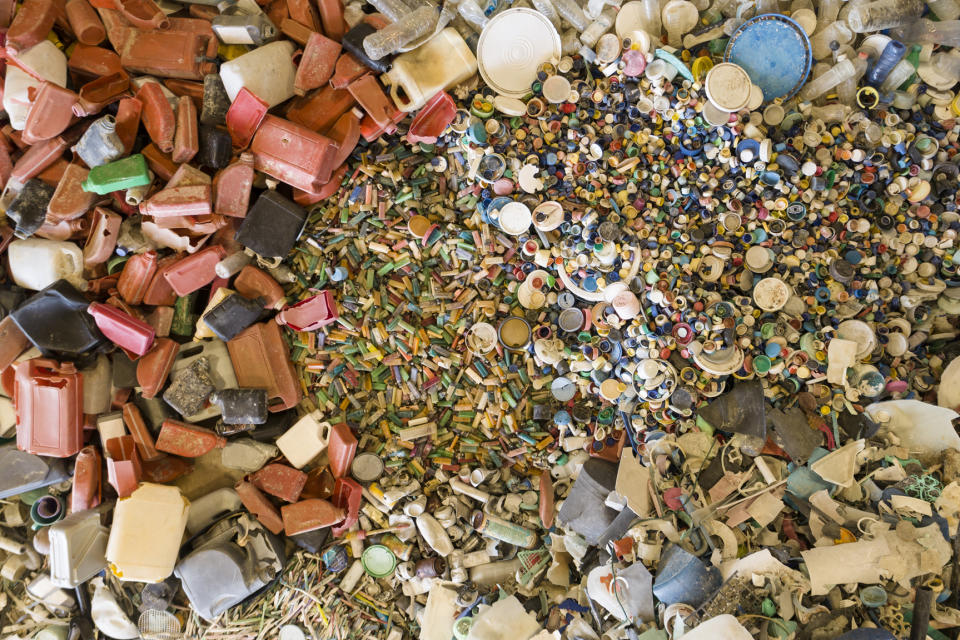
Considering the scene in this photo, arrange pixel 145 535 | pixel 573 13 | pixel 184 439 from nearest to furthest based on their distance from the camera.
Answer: pixel 145 535 → pixel 184 439 → pixel 573 13

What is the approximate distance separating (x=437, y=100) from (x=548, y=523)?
231 cm

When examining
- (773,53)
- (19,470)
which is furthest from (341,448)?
(773,53)

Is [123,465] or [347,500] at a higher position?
[123,465]

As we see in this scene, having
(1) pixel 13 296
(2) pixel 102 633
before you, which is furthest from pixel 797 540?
(1) pixel 13 296

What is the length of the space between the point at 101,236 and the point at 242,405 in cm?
121

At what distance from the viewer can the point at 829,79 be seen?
10.8 ft

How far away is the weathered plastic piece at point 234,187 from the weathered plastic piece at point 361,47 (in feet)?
2.56

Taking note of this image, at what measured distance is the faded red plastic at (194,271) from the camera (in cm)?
337

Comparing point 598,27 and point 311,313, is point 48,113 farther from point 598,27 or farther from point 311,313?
point 598,27

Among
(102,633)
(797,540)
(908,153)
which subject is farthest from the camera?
(102,633)

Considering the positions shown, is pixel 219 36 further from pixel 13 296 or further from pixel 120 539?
pixel 120 539

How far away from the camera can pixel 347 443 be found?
131 inches

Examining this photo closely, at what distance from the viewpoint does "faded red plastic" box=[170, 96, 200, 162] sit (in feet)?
10.8

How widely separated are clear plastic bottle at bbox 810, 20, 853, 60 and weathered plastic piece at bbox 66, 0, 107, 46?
12.5ft
